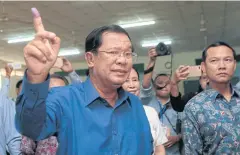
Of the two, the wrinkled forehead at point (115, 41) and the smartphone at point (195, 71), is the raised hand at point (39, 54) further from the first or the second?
the smartphone at point (195, 71)

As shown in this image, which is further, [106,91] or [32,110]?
[106,91]

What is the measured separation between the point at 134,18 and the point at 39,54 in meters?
6.57

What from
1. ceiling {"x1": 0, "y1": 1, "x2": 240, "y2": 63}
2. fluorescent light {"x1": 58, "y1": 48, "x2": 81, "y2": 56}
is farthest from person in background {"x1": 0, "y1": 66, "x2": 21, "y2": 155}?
fluorescent light {"x1": 58, "y1": 48, "x2": 81, "y2": 56}

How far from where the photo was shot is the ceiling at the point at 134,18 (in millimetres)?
6332

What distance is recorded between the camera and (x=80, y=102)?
1.20m

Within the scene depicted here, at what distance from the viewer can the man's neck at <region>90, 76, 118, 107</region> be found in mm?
1308

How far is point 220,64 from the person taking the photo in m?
1.92

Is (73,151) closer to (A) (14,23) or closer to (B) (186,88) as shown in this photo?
(A) (14,23)

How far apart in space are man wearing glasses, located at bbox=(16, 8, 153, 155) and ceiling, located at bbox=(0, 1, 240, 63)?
5.02 meters

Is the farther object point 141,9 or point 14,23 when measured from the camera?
point 14,23

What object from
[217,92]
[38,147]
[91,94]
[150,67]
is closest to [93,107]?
[91,94]

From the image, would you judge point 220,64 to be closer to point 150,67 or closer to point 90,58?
point 150,67

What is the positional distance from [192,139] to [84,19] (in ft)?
19.1

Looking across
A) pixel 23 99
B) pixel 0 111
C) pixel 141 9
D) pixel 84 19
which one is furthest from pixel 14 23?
pixel 23 99
